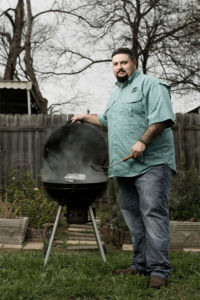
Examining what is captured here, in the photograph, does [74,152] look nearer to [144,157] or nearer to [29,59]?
[144,157]

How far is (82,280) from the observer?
2.71 metres

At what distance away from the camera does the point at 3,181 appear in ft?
25.4

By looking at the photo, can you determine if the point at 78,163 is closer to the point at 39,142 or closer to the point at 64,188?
the point at 64,188

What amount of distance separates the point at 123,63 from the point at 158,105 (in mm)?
570

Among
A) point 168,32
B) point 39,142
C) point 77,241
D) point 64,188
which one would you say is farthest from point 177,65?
point 64,188

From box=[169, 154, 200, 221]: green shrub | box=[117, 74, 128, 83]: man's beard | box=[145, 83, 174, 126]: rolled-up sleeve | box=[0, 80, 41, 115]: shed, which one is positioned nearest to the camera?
box=[145, 83, 174, 126]: rolled-up sleeve

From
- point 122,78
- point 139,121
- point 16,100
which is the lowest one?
point 139,121

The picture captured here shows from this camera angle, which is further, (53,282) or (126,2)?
(126,2)

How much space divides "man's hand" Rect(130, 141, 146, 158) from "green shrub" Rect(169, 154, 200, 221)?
7.29 ft

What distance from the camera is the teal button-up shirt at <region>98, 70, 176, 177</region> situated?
2.82m

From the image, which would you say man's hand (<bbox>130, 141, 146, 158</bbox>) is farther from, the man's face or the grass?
the grass

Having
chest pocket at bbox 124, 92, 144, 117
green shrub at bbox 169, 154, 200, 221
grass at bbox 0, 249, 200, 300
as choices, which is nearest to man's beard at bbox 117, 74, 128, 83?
chest pocket at bbox 124, 92, 144, 117

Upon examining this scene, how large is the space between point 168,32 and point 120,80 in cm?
1145

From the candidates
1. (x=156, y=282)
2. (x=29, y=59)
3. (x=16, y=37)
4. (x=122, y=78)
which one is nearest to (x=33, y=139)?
(x=122, y=78)
